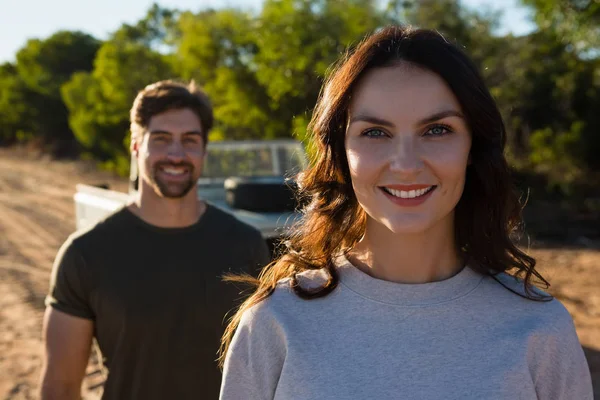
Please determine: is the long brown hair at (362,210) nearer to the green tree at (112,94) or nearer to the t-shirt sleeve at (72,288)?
the t-shirt sleeve at (72,288)

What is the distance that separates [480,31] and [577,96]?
3.71 meters

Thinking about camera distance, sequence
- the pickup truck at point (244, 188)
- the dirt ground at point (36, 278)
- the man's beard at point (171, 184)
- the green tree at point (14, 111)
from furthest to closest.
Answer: the green tree at point (14, 111)
the dirt ground at point (36, 278)
the pickup truck at point (244, 188)
the man's beard at point (171, 184)

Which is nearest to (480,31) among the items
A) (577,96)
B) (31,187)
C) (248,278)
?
(577,96)

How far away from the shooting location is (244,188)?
22.0 ft

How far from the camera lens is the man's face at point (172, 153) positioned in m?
3.09

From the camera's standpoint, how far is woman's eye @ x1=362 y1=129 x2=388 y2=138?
1.54 meters

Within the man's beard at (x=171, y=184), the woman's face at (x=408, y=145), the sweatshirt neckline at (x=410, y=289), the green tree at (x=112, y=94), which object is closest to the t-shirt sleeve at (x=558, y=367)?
the sweatshirt neckline at (x=410, y=289)

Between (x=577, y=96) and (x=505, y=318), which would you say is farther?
(x=577, y=96)

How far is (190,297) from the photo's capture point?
275 cm

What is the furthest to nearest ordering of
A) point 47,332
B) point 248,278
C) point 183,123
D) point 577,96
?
point 577,96 < point 183,123 < point 47,332 < point 248,278

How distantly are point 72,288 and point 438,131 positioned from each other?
1635 millimetres

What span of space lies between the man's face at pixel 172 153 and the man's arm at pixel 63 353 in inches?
24.7

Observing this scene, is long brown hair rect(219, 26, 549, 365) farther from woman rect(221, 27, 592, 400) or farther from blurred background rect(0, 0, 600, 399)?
blurred background rect(0, 0, 600, 399)

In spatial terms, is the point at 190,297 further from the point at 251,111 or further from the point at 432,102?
the point at 251,111
